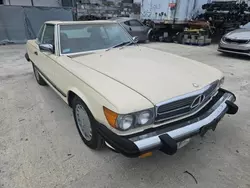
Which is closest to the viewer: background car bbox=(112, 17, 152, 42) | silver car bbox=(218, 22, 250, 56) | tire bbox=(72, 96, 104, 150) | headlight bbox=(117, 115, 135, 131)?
headlight bbox=(117, 115, 135, 131)

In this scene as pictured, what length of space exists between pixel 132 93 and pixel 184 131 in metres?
0.59

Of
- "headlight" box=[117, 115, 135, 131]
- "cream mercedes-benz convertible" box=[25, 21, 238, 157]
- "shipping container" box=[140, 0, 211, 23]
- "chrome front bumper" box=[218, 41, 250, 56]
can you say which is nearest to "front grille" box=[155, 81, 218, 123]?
"cream mercedes-benz convertible" box=[25, 21, 238, 157]

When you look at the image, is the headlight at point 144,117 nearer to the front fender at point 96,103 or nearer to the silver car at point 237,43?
the front fender at point 96,103

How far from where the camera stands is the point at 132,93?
1.76 metres

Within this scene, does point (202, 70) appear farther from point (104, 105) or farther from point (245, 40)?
point (245, 40)

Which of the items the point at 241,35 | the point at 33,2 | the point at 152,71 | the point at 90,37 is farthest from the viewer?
the point at 33,2

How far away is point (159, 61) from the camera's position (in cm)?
259

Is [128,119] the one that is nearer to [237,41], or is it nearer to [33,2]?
[237,41]

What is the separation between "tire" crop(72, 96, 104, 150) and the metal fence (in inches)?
382

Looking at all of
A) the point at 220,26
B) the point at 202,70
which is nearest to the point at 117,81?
the point at 202,70

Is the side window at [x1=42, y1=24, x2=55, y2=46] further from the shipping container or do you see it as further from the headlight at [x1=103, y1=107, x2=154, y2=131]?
the shipping container

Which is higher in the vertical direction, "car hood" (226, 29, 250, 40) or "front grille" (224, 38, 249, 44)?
"car hood" (226, 29, 250, 40)

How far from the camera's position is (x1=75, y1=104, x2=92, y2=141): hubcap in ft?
7.41

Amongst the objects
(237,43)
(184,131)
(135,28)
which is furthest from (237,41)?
(184,131)
